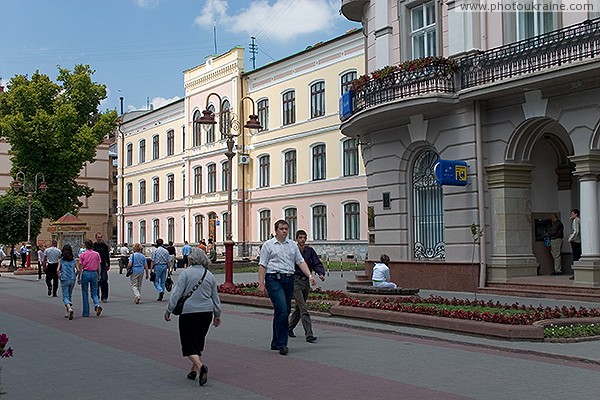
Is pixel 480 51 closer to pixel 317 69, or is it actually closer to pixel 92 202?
pixel 317 69

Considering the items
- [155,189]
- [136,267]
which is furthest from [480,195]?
[155,189]

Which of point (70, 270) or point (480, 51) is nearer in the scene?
point (70, 270)

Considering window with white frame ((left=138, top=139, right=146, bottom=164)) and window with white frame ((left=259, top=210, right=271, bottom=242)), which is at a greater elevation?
window with white frame ((left=138, top=139, right=146, bottom=164))

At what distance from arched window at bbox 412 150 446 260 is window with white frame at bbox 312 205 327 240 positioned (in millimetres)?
21228

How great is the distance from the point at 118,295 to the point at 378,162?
348 inches

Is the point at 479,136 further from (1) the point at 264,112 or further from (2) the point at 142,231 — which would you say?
(2) the point at 142,231

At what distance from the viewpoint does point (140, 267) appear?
20.4m

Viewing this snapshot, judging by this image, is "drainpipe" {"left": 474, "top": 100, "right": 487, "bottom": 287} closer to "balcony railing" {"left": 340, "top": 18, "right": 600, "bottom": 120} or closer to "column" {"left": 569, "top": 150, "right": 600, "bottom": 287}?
"balcony railing" {"left": 340, "top": 18, "right": 600, "bottom": 120}

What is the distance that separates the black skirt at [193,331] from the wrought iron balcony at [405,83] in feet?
40.0

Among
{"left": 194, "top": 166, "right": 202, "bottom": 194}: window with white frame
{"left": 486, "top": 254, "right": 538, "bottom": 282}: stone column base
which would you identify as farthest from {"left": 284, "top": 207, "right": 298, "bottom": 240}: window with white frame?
{"left": 486, "top": 254, "right": 538, "bottom": 282}: stone column base

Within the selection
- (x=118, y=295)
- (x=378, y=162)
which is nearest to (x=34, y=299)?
(x=118, y=295)

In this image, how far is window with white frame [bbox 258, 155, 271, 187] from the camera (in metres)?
48.0

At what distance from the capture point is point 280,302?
1110cm

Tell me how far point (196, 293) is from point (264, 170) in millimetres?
39477
